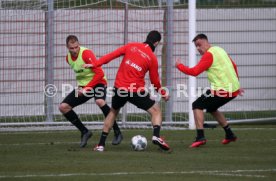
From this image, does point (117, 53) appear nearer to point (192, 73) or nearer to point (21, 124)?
point (192, 73)

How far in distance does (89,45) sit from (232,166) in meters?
9.30

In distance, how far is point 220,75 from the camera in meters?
15.6

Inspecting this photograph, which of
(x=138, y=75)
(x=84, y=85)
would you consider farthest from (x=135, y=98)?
(x=84, y=85)

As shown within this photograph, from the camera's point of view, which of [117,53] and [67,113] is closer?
[117,53]

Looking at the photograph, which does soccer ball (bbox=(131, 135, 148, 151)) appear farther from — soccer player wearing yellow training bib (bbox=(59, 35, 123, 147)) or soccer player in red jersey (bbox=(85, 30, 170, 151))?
soccer player wearing yellow training bib (bbox=(59, 35, 123, 147))

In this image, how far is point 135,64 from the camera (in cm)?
1436

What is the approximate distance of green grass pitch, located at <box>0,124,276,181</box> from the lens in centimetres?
1133

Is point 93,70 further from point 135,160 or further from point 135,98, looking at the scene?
point 135,160

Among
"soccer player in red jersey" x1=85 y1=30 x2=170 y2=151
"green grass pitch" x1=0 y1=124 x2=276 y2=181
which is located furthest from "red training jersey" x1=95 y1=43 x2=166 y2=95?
"green grass pitch" x1=0 y1=124 x2=276 y2=181

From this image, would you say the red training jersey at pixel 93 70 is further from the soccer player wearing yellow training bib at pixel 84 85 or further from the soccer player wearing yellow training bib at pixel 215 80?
the soccer player wearing yellow training bib at pixel 215 80

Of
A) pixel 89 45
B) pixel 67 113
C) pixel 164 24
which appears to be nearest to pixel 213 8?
pixel 164 24

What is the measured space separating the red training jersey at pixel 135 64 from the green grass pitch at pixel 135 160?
1128 millimetres

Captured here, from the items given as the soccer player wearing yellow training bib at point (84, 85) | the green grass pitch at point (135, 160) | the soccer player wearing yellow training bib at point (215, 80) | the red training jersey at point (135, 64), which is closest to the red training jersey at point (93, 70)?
the soccer player wearing yellow training bib at point (84, 85)

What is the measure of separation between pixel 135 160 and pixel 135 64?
1.89 metres
